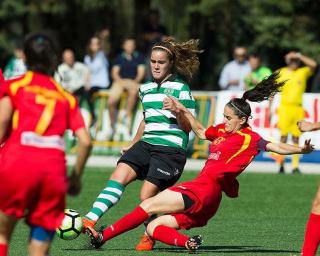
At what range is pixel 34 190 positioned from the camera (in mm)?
6613

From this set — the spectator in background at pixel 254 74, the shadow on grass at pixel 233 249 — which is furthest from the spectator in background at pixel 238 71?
the shadow on grass at pixel 233 249

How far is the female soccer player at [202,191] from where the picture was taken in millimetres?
9367

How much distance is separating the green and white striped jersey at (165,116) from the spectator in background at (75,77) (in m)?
11.1

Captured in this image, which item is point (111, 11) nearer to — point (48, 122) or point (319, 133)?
point (319, 133)

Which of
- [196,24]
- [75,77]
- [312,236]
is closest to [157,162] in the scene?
[312,236]

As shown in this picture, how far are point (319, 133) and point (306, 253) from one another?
11.2 meters

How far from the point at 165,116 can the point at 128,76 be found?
1106 cm

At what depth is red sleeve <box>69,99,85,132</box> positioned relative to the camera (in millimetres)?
6812

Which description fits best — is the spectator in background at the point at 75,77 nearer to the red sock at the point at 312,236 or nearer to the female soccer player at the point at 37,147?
the red sock at the point at 312,236

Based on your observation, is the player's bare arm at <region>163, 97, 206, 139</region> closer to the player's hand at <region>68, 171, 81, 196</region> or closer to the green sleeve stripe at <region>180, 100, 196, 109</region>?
the green sleeve stripe at <region>180, 100, 196, 109</region>

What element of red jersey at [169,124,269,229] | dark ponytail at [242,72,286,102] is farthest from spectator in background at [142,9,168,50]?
red jersey at [169,124,269,229]

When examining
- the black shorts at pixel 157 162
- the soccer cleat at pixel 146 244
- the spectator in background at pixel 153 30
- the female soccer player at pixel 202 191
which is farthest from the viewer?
the spectator in background at pixel 153 30

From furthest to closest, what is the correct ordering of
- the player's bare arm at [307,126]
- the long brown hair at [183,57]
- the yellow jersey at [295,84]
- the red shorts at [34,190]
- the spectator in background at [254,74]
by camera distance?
the spectator in background at [254,74] < the yellow jersey at [295,84] < the long brown hair at [183,57] < the player's bare arm at [307,126] < the red shorts at [34,190]

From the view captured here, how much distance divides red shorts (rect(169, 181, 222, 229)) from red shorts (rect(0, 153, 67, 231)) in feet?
9.16
